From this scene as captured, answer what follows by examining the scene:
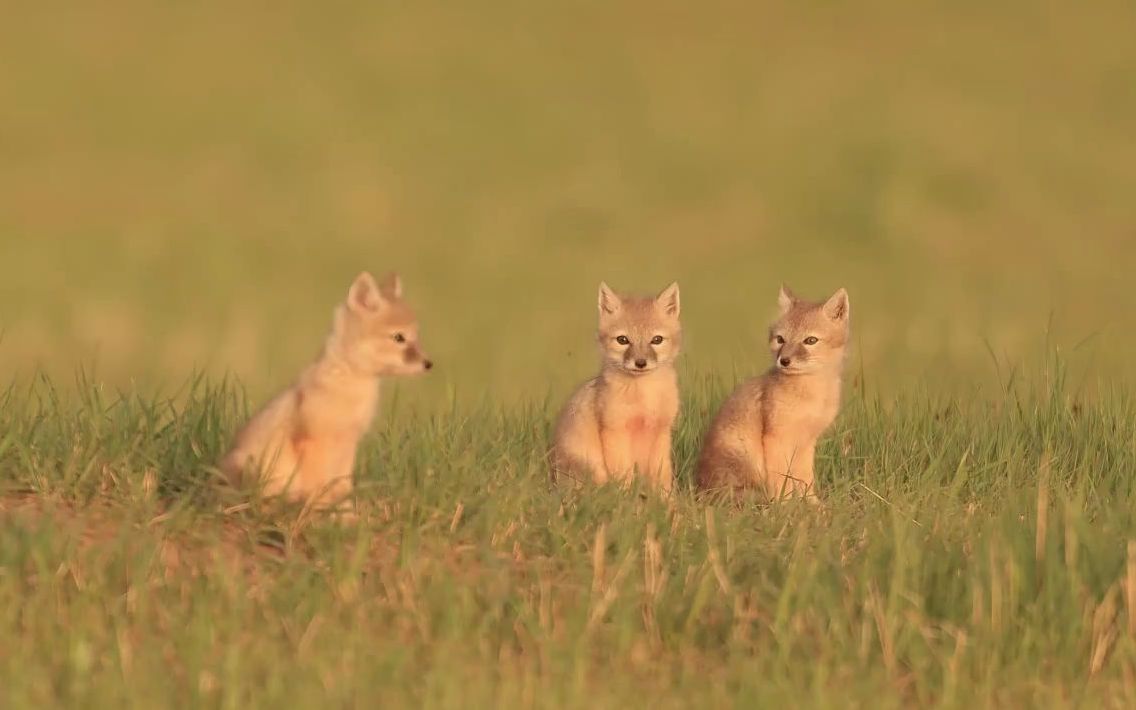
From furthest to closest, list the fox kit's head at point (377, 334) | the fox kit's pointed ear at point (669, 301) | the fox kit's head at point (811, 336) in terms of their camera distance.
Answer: the fox kit's head at point (811, 336)
the fox kit's pointed ear at point (669, 301)
the fox kit's head at point (377, 334)

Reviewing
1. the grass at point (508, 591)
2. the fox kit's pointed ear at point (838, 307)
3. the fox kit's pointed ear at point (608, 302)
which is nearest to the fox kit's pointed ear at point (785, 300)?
the fox kit's pointed ear at point (838, 307)

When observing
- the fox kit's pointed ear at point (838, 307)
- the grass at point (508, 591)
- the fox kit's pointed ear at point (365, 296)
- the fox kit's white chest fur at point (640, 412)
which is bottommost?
the grass at point (508, 591)

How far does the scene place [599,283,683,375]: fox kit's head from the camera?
360 inches

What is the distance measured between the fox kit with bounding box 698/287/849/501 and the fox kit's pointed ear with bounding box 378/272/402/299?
236 centimetres

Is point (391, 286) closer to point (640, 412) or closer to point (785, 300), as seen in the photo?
point (640, 412)

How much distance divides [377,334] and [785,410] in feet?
9.27

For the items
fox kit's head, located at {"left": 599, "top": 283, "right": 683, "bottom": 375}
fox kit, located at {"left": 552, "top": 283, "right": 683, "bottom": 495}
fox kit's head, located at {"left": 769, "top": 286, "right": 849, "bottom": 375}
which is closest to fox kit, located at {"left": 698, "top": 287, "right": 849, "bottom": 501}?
fox kit's head, located at {"left": 769, "top": 286, "right": 849, "bottom": 375}

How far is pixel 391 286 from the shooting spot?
741 centimetres

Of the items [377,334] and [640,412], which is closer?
[377,334]

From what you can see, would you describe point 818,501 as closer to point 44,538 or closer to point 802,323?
point 802,323

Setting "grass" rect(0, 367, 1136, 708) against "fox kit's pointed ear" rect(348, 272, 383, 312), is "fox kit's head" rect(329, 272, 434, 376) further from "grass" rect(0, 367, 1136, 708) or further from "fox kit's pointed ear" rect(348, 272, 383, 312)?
"grass" rect(0, 367, 1136, 708)

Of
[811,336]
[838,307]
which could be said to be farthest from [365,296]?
[838,307]

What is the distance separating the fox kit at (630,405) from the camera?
9188mm

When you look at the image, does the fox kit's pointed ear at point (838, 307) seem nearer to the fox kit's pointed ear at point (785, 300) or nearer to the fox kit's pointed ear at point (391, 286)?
the fox kit's pointed ear at point (785, 300)
